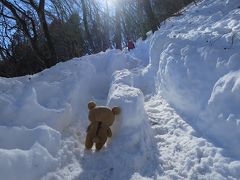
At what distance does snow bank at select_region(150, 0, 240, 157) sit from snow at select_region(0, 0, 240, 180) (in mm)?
18

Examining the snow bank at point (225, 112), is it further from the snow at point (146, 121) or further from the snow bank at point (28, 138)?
the snow bank at point (28, 138)

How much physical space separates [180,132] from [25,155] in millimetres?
2675

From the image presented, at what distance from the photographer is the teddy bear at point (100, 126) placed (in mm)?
5789

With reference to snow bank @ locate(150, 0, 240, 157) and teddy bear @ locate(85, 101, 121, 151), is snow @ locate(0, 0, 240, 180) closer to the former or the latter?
snow bank @ locate(150, 0, 240, 157)

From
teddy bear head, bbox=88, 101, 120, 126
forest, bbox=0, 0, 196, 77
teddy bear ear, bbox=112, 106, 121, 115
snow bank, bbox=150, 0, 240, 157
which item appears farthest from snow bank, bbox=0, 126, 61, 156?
forest, bbox=0, 0, 196, 77

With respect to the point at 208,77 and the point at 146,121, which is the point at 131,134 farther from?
the point at 208,77

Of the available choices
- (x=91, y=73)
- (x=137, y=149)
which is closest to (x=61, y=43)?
(x=91, y=73)

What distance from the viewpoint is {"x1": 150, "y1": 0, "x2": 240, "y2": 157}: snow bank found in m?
5.32

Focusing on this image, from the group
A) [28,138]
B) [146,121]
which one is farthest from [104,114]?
[28,138]

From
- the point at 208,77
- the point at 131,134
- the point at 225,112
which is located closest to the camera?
the point at 225,112

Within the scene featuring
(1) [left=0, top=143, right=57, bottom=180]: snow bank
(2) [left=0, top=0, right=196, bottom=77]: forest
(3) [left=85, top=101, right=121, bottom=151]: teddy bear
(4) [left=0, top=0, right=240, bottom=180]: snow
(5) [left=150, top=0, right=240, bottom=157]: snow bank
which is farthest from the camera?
(2) [left=0, top=0, right=196, bottom=77]: forest

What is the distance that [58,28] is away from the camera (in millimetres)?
21156

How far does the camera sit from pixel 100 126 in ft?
19.5

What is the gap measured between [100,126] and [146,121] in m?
0.93
